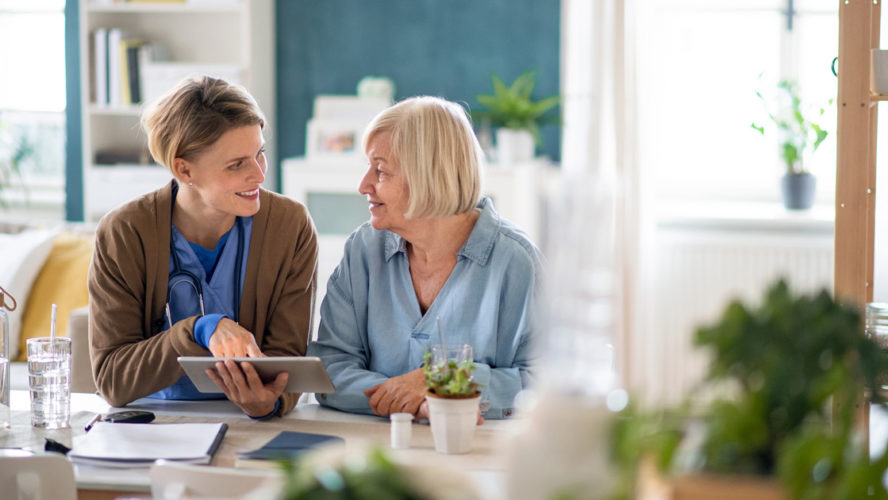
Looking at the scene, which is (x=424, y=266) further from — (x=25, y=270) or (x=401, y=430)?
(x=25, y=270)

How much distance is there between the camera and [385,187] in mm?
2074

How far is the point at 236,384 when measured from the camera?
1778 mm

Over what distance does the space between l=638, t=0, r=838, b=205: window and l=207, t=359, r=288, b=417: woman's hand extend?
2699 millimetres

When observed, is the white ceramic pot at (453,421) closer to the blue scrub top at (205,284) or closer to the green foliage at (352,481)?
the blue scrub top at (205,284)

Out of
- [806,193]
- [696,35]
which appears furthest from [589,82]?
[806,193]

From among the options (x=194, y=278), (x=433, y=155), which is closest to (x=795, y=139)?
(x=433, y=155)

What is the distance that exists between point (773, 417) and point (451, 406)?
29.3 inches

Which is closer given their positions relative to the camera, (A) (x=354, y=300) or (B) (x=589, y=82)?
(A) (x=354, y=300)

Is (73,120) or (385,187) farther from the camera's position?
(73,120)

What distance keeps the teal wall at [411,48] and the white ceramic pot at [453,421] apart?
116 inches

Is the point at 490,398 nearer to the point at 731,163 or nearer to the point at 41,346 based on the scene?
the point at 41,346

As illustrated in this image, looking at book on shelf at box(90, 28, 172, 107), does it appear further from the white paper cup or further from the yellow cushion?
the white paper cup

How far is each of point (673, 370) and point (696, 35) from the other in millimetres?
1535

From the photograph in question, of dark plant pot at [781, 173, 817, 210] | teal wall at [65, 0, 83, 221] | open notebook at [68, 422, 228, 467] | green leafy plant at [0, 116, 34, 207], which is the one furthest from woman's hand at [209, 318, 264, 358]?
green leafy plant at [0, 116, 34, 207]
